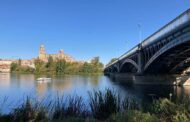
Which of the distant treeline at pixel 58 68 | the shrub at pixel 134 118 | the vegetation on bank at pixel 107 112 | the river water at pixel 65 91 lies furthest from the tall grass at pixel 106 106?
the distant treeline at pixel 58 68

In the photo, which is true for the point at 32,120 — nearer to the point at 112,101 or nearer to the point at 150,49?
the point at 112,101

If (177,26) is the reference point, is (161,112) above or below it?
below

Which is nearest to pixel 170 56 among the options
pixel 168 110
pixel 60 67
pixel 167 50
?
pixel 167 50

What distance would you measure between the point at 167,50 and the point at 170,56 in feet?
23.5

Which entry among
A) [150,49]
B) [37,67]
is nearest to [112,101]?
[150,49]

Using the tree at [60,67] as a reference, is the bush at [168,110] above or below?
below

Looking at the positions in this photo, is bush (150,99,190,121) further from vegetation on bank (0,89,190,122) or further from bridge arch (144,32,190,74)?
bridge arch (144,32,190,74)

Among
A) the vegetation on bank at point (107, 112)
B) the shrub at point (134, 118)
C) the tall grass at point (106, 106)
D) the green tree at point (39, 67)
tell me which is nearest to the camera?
the shrub at point (134, 118)

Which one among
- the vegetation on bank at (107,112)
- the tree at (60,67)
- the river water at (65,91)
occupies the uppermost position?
the tree at (60,67)

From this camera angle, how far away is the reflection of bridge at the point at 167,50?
35.0 metres

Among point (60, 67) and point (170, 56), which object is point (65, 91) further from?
point (60, 67)

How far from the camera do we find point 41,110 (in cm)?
1088

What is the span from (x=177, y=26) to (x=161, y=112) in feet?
93.3

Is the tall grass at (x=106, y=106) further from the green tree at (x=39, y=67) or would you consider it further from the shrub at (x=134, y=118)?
the green tree at (x=39, y=67)
